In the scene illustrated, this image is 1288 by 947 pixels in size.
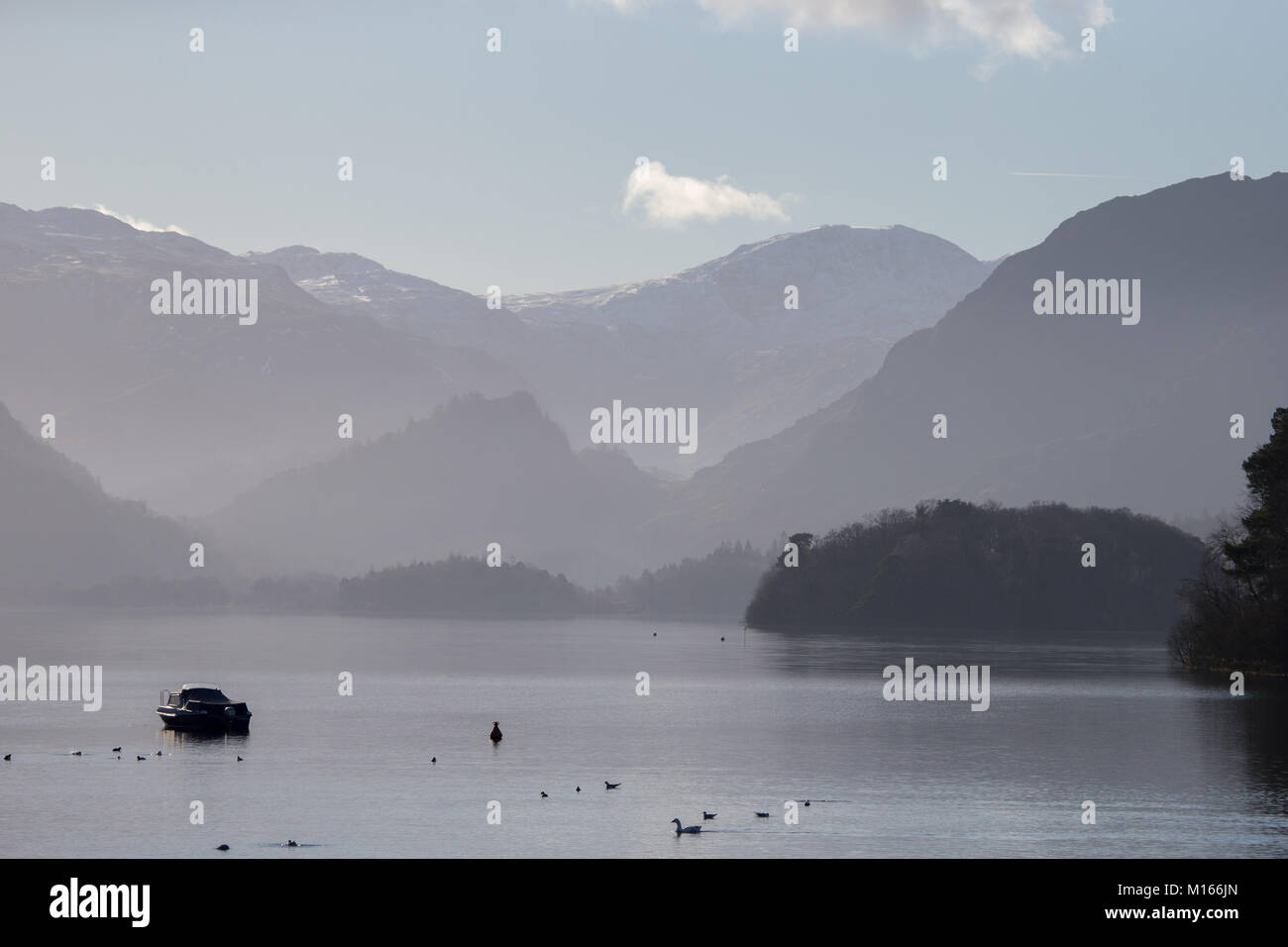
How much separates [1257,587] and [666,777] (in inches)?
3200

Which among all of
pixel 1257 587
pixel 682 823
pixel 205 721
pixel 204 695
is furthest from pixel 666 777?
pixel 1257 587

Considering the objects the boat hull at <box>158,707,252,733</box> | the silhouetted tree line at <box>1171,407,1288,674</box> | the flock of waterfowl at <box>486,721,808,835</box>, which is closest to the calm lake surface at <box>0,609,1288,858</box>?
the flock of waterfowl at <box>486,721,808,835</box>

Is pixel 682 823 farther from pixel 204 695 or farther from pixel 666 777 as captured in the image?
pixel 204 695

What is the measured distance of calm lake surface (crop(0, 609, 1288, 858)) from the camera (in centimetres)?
7644

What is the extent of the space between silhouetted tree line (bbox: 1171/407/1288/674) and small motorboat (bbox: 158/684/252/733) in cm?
9025

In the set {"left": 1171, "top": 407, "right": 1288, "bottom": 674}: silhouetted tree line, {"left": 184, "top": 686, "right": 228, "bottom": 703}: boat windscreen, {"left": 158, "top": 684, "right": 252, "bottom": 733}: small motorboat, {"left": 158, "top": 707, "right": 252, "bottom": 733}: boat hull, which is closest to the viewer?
{"left": 158, "top": 707, "right": 252, "bottom": 733}: boat hull

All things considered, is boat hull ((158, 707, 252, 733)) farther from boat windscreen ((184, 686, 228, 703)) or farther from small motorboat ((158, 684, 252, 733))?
boat windscreen ((184, 686, 228, 703))
